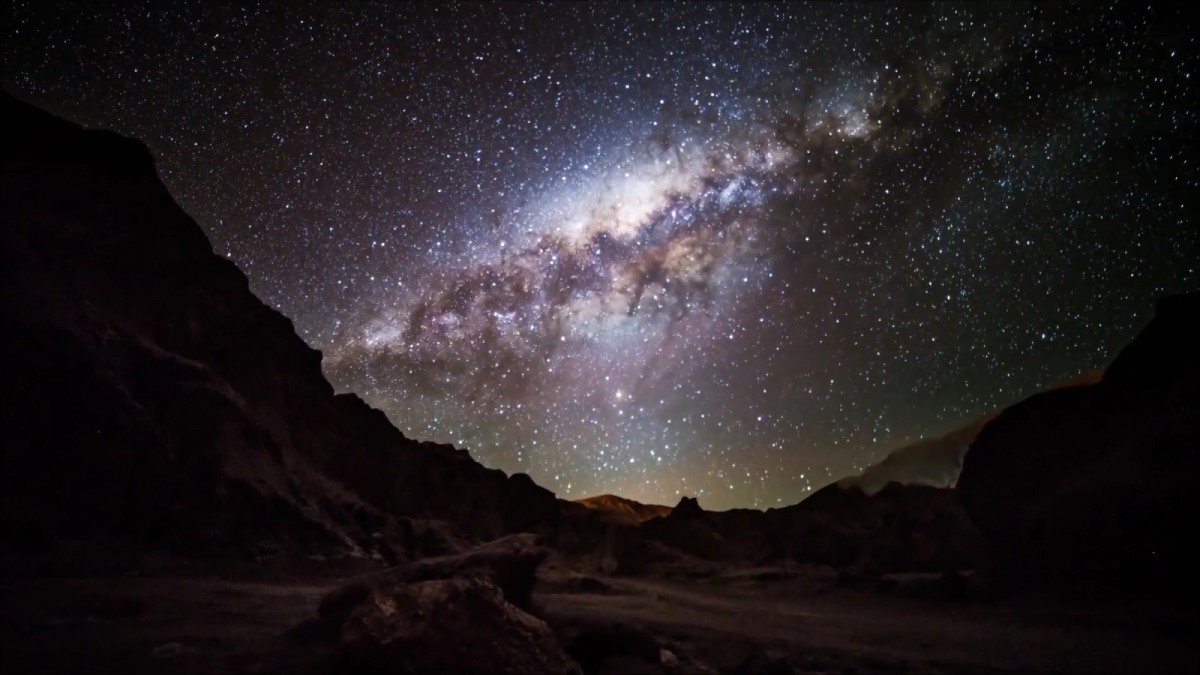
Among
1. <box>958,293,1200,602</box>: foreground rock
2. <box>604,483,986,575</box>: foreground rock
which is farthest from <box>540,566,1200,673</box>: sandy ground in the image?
<box>604,483,986,575</box>: foreground rock

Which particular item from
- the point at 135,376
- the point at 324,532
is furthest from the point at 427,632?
the point at 135,376

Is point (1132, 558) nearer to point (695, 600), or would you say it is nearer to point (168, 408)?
point (695, 600)

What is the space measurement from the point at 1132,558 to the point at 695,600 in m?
13.3

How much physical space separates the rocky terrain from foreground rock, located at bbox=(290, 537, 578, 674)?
31 mm

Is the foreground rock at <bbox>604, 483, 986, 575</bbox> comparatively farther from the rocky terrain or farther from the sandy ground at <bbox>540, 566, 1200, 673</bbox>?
the sandy ground at <bbox>540, 566, 1200, 673</bbox>

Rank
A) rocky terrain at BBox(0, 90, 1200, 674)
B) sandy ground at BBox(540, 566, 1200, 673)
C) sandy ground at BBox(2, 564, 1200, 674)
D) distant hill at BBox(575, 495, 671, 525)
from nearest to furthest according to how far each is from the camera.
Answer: sandy ground at BBox(2, 564, 1200, 674) → rocky terrain at BBox(0, 90, 1200, 674) → sandy ground at BBox(540, 566, 1200, 673) → distant hill at BBox(575, 495, 671, 525)

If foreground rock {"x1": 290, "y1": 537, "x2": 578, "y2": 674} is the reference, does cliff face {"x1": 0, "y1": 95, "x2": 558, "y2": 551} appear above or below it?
above

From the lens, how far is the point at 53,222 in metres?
17.2

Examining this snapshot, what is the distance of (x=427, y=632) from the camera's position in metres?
6.96

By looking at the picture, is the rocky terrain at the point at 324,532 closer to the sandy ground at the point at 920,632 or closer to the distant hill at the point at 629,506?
the sandy ground at the point at 920,632

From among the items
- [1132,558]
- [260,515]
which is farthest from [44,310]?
[1132,558]

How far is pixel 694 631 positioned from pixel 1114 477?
16177 millimetres

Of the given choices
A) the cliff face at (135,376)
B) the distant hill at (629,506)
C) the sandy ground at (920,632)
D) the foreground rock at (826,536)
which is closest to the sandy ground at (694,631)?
the sandy ground at (920,632)

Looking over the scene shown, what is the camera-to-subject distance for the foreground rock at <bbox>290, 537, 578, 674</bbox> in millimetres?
6789
